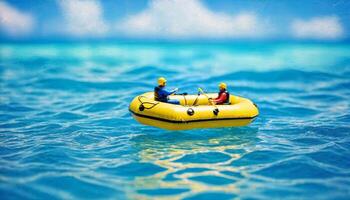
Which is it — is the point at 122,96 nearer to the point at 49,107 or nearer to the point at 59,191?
the point at 49,107

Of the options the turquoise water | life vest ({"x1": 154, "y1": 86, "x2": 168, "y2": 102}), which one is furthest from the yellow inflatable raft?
the turquoise water

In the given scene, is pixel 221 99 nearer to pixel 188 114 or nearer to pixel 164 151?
pixel 188 114

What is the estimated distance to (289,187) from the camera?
20.6 ft

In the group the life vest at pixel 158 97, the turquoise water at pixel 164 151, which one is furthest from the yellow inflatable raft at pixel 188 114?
the turquoise water at pixel 164 151

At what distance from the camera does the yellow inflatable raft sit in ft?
27.3

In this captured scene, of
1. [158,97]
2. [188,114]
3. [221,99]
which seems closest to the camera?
[188,114]

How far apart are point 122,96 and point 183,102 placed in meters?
4.65

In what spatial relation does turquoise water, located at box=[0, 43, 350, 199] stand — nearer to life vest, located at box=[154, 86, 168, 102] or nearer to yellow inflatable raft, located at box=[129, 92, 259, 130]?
yellow inflatable raft, located at box=[129, 92, 259, 130]

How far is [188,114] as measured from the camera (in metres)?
8.32

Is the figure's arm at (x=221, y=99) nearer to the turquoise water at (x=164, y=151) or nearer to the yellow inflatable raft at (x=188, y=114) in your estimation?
the yellow inflatable raft at (x=188, y=114)

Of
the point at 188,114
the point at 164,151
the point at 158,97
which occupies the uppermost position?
the point at 158,97

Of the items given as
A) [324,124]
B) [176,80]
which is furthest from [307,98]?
[176,80]

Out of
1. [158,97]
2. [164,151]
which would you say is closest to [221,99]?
[158,97]

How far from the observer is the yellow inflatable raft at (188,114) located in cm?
832
